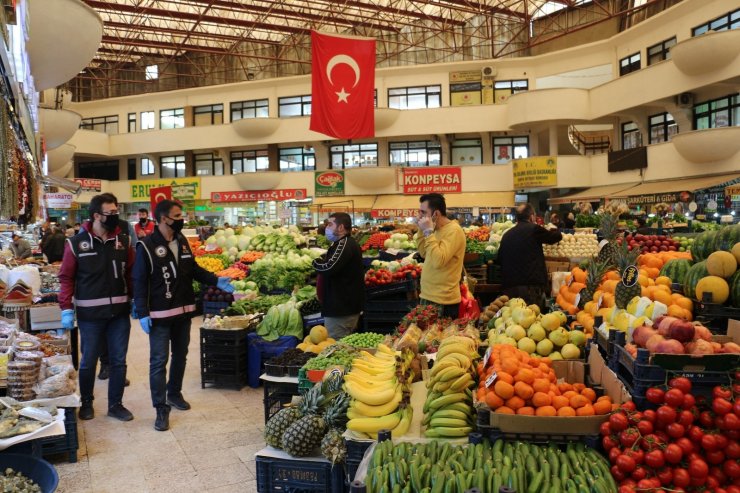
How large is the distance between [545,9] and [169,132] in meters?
20.0

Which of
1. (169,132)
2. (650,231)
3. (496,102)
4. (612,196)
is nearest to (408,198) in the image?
(496,102)

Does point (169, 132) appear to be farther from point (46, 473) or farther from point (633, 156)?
point (46, 473)

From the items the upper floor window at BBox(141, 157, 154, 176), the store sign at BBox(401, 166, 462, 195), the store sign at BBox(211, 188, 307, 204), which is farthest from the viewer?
the upper floor window at BBox(141, 157, 154, 176)

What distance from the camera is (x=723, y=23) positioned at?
19234 millimetres

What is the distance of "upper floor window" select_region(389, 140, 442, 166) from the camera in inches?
Result: 1156

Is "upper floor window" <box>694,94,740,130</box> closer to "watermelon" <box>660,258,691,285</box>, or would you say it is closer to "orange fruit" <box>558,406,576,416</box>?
"watermelon" <box>660,258,691,285</box>

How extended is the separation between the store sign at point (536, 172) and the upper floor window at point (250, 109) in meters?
13.6

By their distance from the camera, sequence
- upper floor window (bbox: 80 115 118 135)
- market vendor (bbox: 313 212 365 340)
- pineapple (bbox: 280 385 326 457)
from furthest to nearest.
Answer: upper floor window (bbox: 80 115 118 135) < market vendor (bbox: 313 212 365 340) < pineapple (bbox: 280 385 326 457)

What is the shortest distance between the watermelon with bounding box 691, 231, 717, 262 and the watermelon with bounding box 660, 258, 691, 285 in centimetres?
10

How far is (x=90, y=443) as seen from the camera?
4770mm

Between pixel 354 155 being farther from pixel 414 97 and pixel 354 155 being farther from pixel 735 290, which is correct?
pixel 735 290

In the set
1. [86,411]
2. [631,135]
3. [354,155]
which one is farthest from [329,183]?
[86,411]

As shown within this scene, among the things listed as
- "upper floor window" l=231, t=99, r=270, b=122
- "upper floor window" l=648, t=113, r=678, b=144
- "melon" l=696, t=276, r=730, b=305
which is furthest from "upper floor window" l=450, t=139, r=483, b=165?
"melon" l=696, t=276, r=730, b=305

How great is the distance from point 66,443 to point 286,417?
1878 mm
